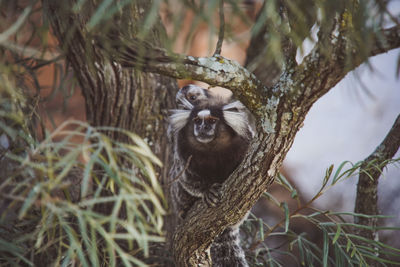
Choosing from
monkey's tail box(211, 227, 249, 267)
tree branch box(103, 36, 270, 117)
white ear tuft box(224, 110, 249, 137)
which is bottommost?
monkey's tail box(211, 227, 249, 267)

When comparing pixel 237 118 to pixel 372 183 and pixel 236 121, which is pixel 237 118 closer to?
pixel 236 121

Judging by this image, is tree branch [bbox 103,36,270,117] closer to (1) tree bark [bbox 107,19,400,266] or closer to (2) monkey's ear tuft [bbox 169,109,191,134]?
(1) tree bark [bbox 107,19,400,266]

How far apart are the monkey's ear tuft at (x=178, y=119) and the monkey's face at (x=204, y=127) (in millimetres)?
163

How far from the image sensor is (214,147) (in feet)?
8.27

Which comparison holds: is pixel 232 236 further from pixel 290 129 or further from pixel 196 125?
pixel 290 129

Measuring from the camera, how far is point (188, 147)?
2580 millimetres

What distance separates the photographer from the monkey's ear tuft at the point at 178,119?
8.44 ft

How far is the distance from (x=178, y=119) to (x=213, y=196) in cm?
69

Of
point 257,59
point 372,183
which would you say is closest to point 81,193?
point 257,59

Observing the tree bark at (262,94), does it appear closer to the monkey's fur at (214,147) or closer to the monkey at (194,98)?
the monkey's fur at (214,147)

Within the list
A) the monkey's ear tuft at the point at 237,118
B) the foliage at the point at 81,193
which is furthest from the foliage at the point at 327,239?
the foliage at the point at 81,193

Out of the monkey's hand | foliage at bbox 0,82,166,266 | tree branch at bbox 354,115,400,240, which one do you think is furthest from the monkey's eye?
tree branch at bbox 354,115,400,240

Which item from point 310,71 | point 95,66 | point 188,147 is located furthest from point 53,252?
point 310,71

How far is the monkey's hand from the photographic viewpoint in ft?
6.66
